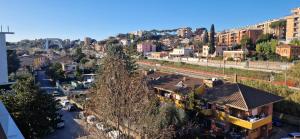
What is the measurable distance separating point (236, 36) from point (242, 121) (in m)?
74.6

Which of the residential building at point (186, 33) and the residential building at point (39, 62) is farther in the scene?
the residential building at point (186, 33)

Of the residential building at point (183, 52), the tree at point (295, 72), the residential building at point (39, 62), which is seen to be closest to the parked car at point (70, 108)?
the tree at point (295, 72)

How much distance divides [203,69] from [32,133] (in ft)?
123

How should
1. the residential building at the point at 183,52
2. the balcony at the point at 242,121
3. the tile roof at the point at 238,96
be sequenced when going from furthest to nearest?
the residential building at the point at 183,52, the tile roof at the point at 238,96, the balcony at the point at 242,121

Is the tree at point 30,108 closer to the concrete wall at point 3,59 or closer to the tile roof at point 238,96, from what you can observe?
the concrete wall at point 3,59

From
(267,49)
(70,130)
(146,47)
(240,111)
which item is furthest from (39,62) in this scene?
(240,111)

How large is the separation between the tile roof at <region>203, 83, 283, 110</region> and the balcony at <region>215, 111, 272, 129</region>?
104 cm

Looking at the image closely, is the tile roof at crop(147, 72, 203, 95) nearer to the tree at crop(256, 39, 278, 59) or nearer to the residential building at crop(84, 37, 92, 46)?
the tree at crop(256, 39, 278, 59)

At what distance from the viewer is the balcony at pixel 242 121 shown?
18906mm

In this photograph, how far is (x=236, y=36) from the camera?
8875cm

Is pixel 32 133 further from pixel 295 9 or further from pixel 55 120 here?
pixel 295 9

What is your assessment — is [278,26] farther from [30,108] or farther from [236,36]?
[30,108]

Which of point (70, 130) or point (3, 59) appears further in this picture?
point (70, 130)

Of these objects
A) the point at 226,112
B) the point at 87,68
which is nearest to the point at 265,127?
the point at 226,112
